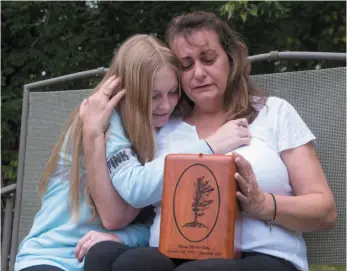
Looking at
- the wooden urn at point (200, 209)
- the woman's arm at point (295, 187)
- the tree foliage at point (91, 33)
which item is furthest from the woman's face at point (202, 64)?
the tree foliage at point (91, 33)

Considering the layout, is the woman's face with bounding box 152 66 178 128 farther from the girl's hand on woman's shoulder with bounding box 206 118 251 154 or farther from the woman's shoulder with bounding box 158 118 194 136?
the girl's hand on woman's shoulder with bounding box 206 118 251 154

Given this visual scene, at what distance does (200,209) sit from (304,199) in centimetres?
39

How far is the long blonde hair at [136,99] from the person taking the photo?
2.22m

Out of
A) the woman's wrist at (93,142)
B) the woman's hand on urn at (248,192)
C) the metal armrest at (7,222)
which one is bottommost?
the metal armrest at (7,222)

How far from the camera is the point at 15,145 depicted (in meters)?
5.22

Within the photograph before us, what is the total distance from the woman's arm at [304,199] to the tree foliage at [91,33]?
2.84m

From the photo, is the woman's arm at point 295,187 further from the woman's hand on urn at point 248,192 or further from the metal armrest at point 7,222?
the metal armrest at point 7,222

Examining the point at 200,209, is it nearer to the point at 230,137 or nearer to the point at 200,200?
the point at 200,200

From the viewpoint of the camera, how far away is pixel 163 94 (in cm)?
226

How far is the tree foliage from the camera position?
16.7ft

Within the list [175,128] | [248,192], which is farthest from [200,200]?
[175,128]

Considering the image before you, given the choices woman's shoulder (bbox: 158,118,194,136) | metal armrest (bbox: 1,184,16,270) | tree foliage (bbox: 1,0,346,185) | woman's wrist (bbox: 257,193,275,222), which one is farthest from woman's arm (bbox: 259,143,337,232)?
tree foliage (bbox: 1,0,346,185)

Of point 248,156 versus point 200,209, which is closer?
point 200,209

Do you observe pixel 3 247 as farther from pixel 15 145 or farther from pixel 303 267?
Result: pixel 15 145
